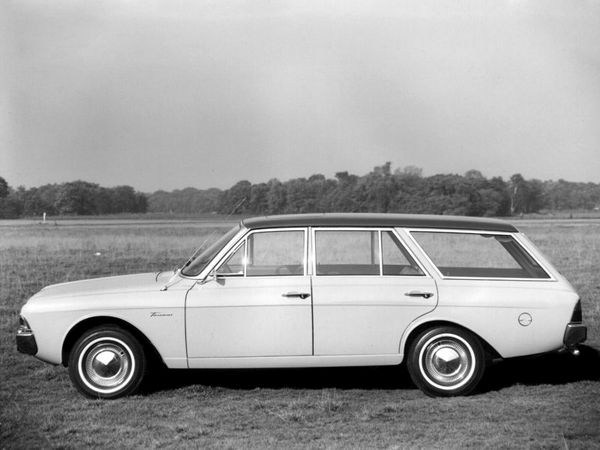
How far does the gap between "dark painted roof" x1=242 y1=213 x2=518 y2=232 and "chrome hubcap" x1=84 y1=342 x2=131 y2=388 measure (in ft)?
4.94

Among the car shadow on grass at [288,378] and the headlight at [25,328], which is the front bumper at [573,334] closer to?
the car shadow on grass at [288,378]

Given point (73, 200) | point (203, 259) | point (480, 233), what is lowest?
point (203, 259)

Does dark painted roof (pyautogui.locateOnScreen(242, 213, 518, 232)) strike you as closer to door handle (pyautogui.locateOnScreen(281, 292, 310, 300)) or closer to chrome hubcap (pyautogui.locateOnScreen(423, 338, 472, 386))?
door handle (pyautogui.locateOnScreen(281, 292, 310, 300))

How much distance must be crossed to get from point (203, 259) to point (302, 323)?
1.07 metres

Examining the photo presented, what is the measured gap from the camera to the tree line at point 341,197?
111 ft

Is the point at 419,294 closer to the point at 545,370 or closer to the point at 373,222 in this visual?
the point at 373,222

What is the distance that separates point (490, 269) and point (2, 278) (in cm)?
1172

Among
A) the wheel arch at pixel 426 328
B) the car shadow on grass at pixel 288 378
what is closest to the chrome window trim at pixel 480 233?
the wheel arch at pixel 426 328

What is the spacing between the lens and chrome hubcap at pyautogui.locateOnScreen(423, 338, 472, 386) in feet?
19.9

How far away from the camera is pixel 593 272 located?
16.5m

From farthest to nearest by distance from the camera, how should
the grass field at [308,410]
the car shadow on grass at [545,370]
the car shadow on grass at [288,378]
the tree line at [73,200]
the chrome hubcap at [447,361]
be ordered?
the tree line at [73,200] → the car shadow on grass at [545,370] → the car shadow on grass at [288,378] → the chrome hubcap at [447,361] → the grass field at [308,410]

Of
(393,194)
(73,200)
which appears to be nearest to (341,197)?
(393,194)

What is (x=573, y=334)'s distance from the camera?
607 cm

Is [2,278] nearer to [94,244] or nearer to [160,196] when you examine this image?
[94,244]
